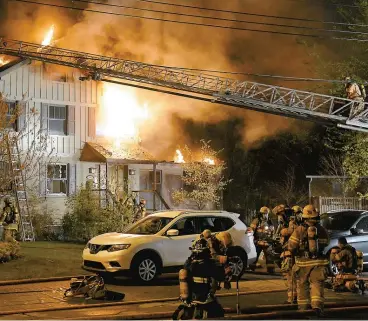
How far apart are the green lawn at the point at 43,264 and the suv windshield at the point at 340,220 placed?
6333mm

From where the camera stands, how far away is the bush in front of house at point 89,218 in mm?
18562

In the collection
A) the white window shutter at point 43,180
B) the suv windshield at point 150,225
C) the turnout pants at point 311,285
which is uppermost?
the white window shutter at point 43,180

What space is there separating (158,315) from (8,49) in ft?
52.5

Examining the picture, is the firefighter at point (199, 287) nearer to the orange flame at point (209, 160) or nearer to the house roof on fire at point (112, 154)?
the house roof on fire at point (112, 154)

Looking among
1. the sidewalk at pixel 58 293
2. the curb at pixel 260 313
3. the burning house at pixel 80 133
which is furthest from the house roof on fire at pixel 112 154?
the curb at pixel 260 313

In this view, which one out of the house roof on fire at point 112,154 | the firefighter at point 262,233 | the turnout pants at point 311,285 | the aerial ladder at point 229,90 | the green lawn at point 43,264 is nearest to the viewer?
the turnout pants at point 311,285

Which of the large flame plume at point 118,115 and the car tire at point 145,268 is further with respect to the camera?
the large flame plume at point 118,115

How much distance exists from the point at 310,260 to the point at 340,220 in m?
6.13

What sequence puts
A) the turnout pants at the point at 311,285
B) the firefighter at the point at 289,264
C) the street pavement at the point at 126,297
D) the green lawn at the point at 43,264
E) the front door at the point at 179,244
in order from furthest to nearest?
the green lawn at the point at 43,264, the front door at the point at 179,244, the firefighter at the point at 289,264, the street pavement at the point at 126,297, the turnout pants at the point at 311,285

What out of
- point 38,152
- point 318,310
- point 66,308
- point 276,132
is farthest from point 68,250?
point 276,132

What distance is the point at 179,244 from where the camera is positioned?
39.4 ft

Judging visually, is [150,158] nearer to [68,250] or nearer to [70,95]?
[70,95]

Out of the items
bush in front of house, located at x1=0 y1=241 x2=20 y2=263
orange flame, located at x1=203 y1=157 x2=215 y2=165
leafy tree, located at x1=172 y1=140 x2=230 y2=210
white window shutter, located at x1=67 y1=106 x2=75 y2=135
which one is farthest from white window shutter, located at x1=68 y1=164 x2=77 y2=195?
bush in front of house, located at x1=0 y1=241 x2=20 y2=263

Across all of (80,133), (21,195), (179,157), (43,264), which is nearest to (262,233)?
(43,264)
